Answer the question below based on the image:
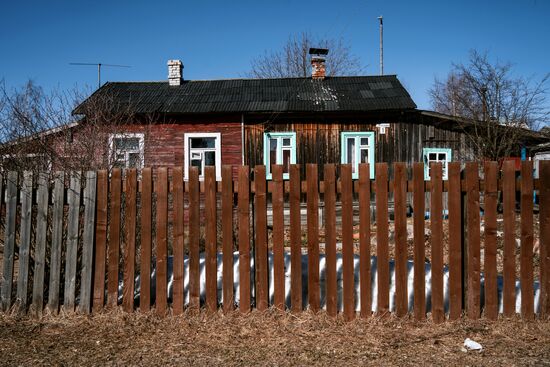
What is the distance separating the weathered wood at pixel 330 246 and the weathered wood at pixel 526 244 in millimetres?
1762

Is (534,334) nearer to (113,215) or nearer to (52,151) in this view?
(113,215)

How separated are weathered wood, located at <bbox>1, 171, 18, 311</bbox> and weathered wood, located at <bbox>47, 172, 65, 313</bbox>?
1.37 ft

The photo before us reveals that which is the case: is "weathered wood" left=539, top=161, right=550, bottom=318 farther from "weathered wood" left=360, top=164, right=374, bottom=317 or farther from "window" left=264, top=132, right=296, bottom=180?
→ "window" left=264, top=132, right=296, bottom=180

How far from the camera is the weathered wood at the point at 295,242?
393 centimetres

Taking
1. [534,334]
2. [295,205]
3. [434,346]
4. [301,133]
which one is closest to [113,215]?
[295,205]

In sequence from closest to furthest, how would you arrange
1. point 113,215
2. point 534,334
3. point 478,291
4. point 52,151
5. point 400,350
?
point 400,350 < point 534,334 < point 478,291 < point 113,215 < point 52,151

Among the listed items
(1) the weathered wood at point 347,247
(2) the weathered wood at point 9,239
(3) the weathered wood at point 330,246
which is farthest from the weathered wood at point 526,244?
(2) the weathered wood at point 9,239

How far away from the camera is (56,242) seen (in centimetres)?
421

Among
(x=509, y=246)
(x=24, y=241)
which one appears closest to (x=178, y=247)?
(x=24, y=241)

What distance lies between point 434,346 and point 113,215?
126 inches

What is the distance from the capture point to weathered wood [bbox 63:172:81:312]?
13.5ft

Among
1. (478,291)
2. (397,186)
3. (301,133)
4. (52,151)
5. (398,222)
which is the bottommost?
(478,291)

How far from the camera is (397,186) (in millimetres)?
3861

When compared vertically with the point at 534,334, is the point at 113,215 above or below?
above
